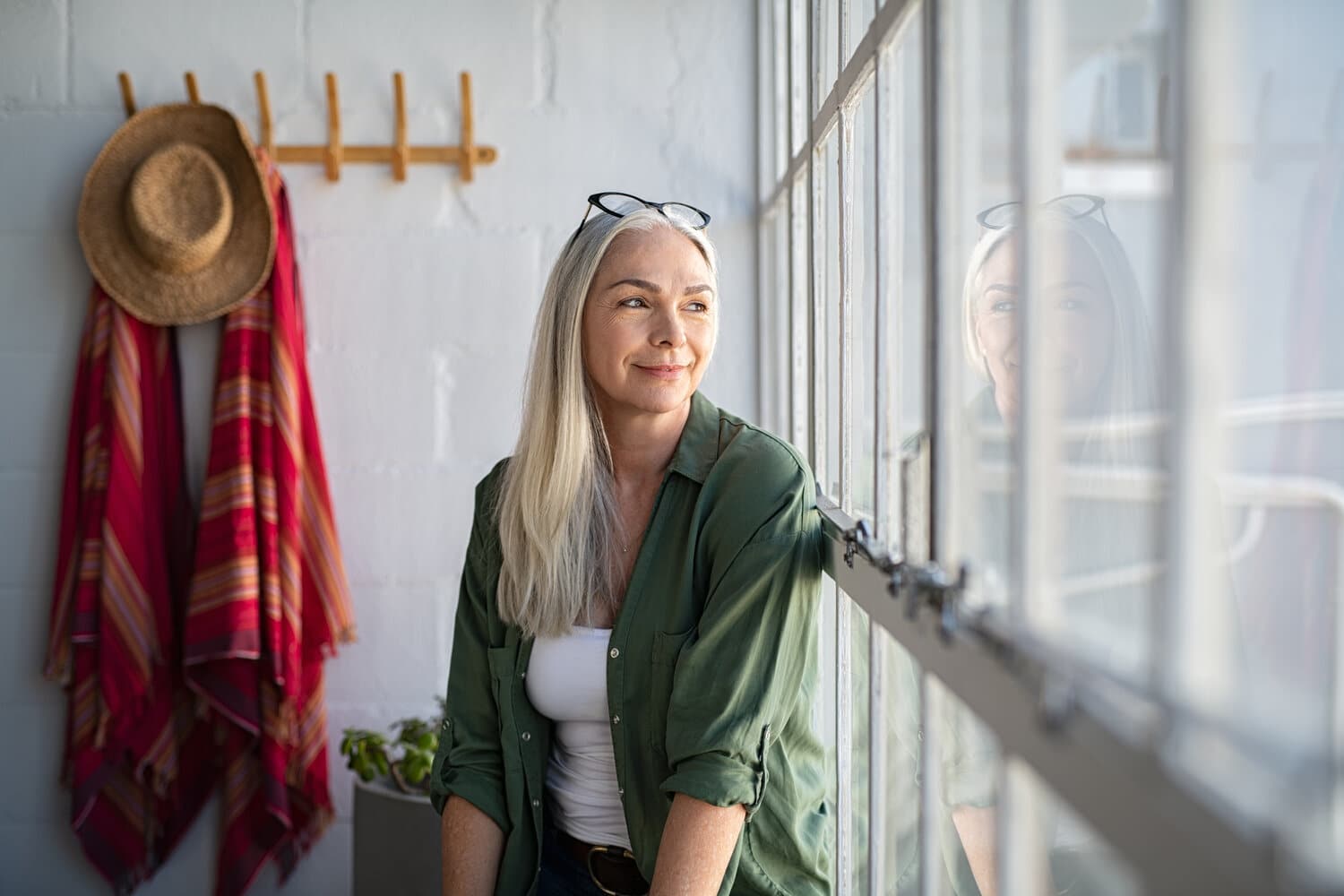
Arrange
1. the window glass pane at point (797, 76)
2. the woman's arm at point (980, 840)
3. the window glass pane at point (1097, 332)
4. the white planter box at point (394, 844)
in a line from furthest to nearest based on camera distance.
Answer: the white planter box at point (394, 844), the window glass pane at point (797, 76), the woman's arm at point (980, 840), the window glass pane at point (1097, 332)

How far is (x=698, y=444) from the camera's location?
1387mm

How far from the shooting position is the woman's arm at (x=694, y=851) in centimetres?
118

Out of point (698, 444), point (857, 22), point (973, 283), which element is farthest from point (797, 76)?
point (973, 283)

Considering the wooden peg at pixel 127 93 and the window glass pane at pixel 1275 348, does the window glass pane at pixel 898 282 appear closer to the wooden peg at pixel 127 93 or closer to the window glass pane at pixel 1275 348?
the window glass pane at pixel 1275 348

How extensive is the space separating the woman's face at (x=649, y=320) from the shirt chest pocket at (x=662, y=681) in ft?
0.87

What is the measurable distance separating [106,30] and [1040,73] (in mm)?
2120

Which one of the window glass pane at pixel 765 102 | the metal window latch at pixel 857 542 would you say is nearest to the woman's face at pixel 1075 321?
the metal window latch at pixel 857 542

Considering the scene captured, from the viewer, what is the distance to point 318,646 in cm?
225

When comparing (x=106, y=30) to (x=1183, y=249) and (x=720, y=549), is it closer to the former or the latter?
(x=720, y=549)

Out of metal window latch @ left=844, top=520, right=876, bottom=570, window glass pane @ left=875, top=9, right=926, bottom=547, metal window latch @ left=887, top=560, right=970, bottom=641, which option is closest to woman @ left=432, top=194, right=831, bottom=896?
metal window latch @ left=844, top=520, right=876, bottom=570

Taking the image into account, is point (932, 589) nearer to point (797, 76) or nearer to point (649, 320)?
point (649, 320)

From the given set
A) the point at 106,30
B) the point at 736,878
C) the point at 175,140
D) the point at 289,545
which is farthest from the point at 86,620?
the point at 736,878

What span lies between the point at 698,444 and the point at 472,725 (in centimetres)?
43

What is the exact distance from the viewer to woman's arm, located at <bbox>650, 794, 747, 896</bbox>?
118 cm
